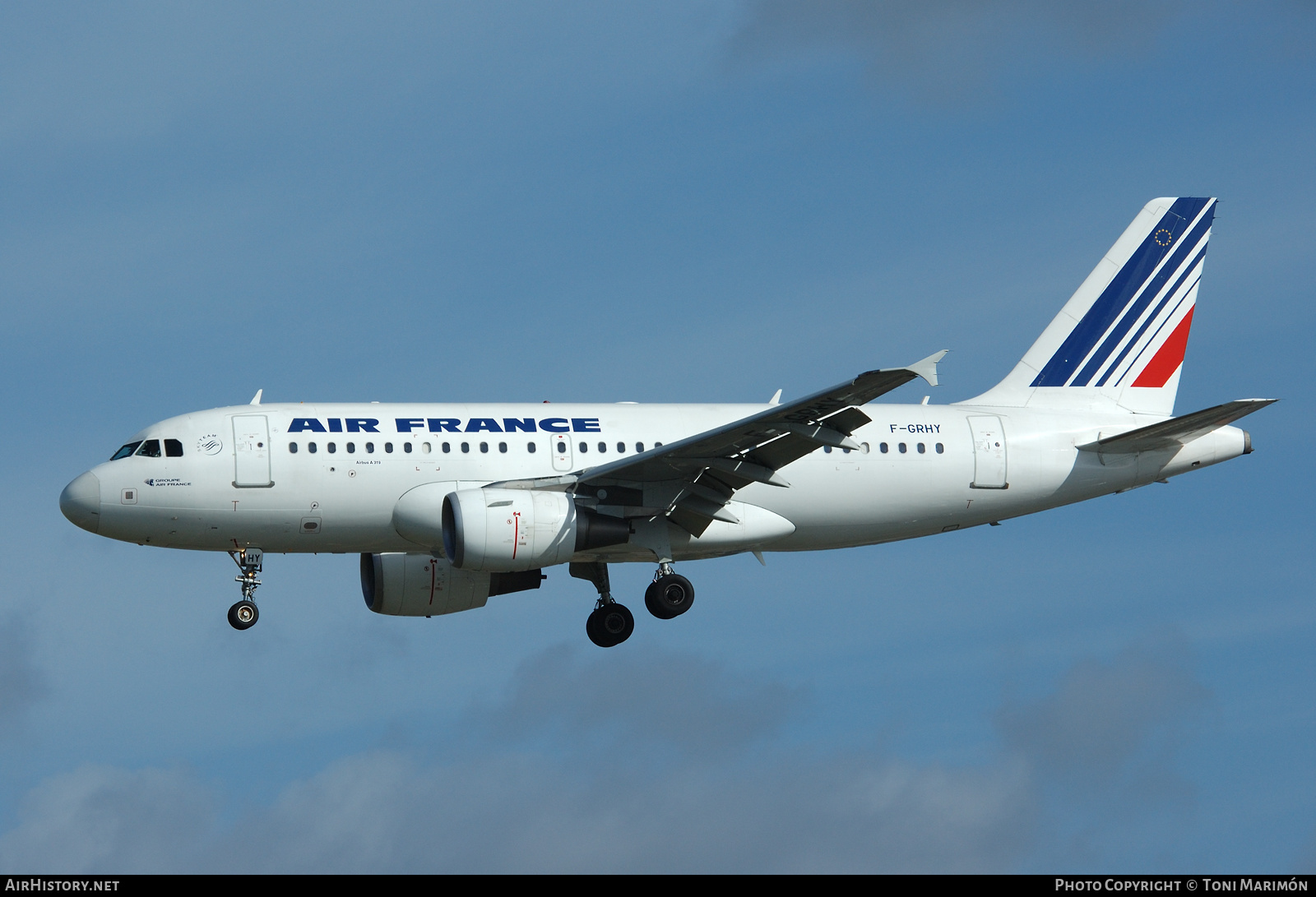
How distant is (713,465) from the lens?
131 feet

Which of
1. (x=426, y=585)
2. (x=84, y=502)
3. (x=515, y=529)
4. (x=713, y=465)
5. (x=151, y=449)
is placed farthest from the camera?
(x=426, y=585)

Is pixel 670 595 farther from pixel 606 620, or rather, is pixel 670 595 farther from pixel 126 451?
pixel 126 451

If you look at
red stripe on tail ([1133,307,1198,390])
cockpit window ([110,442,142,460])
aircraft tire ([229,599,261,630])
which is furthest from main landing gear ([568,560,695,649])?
red stripe on tail ([1133,307,1198,390])

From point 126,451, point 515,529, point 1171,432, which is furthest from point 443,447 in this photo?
point 1171,432

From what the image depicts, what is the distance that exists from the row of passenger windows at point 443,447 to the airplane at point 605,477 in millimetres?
39

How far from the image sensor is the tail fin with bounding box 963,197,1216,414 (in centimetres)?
4612

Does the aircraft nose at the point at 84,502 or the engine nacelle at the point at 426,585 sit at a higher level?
the aircraft nose at the point at 84,502

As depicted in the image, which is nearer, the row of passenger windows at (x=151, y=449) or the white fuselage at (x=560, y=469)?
the white fuselage at (x=560, y=469)

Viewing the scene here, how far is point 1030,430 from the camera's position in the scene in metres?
44.2

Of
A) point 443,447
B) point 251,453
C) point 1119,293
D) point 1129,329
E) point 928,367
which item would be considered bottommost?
point 928,367

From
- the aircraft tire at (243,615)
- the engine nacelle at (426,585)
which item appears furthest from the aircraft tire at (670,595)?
the aircraft tire at (243,615)

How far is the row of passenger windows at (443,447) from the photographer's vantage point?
40594mm

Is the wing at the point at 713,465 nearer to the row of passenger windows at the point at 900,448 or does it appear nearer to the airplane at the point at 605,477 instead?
the airplane at the point at 605,477

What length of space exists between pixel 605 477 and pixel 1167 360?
1513 cm
